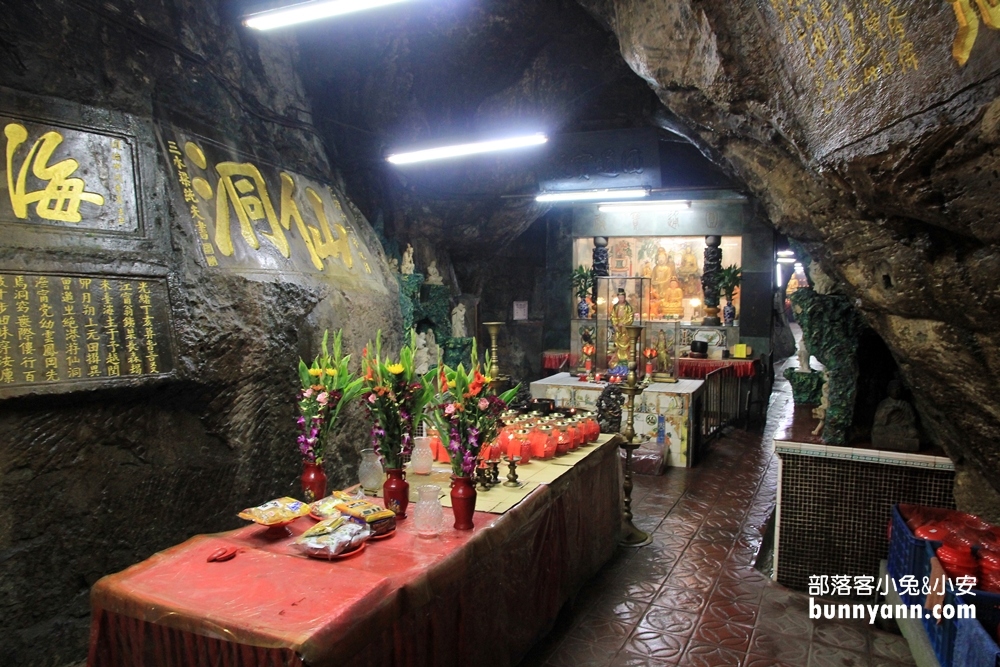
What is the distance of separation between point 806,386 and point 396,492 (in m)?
6.35

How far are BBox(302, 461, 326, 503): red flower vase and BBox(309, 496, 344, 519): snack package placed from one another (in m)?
0.17

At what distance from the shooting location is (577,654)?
13.3ft

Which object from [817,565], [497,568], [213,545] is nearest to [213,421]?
[213,545]

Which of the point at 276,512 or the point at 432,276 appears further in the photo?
the point at 432,276

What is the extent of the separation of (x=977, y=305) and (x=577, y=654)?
302 cm

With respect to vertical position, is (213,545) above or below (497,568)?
above

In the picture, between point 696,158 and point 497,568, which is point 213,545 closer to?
point 497,568

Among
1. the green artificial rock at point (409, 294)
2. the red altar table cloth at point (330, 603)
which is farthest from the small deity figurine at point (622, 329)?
the red altar table cloth at point (330, 603)

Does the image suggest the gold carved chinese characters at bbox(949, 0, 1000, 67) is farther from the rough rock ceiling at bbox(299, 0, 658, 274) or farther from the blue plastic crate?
the rough rock ceiling at bbox(299, 0, 658, 274)

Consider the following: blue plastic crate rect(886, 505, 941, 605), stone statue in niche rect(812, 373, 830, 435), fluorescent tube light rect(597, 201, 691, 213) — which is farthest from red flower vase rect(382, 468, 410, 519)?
fluorescent tube light rect(597, 201, 691, 213)

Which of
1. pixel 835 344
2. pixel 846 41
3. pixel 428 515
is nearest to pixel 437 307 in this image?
pixel 835 344

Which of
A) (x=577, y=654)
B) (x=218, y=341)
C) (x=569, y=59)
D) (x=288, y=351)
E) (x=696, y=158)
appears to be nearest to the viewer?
(x=577, y=654)

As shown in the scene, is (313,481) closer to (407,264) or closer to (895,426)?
(895,426)

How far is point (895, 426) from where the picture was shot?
484cm
